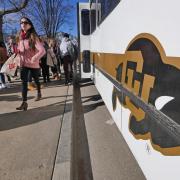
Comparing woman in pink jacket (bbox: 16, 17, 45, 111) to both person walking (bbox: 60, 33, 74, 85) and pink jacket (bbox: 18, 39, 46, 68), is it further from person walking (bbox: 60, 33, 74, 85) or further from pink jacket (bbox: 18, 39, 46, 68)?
person walking (bbox: 60, 33, 74, 85)

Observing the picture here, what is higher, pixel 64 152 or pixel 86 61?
pixel 86 61

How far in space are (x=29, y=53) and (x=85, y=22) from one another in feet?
10.1

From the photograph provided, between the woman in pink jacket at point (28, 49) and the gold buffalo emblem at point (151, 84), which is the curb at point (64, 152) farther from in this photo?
the woman in pink jacket at point (28, 49)

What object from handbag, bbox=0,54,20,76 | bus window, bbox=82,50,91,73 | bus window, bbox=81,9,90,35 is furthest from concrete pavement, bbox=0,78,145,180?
bus window, bbox=81,9,90,35

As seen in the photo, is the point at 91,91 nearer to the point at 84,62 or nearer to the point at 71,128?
the point at 84,62

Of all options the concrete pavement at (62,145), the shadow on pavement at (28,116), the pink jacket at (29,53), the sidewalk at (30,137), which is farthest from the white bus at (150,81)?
the pink jacket at (29,53)

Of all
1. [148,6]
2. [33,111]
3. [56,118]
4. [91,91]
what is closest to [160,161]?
[148,6]

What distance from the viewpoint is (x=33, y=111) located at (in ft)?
19.9

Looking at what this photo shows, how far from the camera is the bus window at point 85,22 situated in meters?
8.60

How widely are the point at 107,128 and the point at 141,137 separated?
2.57 meters

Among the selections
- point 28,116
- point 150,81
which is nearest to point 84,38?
point 28,116

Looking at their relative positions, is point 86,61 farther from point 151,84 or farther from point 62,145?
point 151,84

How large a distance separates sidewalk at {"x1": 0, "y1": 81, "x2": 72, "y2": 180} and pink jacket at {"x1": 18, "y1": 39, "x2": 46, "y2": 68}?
99 cm

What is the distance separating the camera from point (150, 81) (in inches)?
85.3
